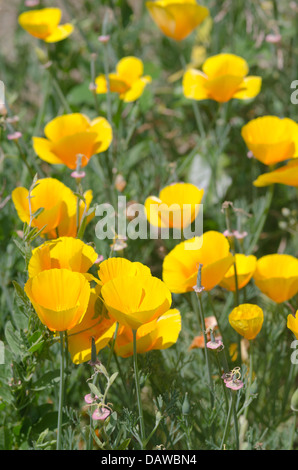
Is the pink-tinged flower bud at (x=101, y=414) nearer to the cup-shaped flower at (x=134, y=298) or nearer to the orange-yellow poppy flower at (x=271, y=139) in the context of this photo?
the cup-shaped flower at (x=134, y=298)

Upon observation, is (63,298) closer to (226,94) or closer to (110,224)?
(110,224)

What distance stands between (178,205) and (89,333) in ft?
0.73

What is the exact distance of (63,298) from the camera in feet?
2.26

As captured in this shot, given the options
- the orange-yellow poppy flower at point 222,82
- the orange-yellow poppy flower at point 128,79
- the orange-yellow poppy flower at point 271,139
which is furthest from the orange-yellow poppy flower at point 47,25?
the orange-yellow poppy flower at point 271,139

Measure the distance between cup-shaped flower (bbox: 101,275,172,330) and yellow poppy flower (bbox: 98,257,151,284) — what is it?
0.02 m

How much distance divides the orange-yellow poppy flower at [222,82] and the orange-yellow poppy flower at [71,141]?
192 millimetres

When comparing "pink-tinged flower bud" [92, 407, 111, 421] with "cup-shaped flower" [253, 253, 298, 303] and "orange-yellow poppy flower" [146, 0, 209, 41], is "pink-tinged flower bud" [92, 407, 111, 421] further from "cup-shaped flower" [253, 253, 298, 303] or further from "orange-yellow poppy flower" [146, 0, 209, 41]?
"orange-yellow poppy flower" [146, 0, 209, 41]

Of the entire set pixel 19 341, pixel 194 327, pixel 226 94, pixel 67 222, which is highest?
pixel 226 94

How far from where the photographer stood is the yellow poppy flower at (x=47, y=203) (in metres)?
0.83

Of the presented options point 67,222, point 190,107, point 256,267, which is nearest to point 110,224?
point 67,222

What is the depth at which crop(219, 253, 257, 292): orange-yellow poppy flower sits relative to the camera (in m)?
0.87

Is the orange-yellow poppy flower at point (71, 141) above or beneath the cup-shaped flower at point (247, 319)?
above

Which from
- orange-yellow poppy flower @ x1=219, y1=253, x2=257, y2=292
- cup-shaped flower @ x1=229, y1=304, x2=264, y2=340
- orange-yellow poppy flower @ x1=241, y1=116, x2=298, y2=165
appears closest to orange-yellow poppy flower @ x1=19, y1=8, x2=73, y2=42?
orange-yellow poppy flower @ x1=241, y1=116, x2=298, y2=165

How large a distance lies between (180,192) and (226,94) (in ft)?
1.03
